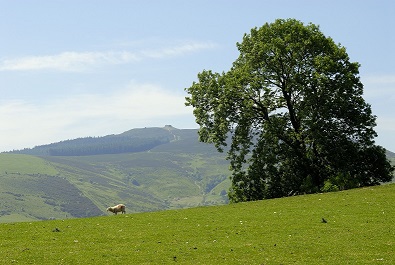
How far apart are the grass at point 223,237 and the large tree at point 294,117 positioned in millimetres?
17644

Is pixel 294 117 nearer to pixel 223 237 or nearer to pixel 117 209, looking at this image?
pixel 117 209

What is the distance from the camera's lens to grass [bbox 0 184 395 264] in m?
24.6

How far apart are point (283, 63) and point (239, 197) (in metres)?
17.4

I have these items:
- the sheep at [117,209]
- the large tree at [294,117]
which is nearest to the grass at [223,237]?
the sheep at [117,209]

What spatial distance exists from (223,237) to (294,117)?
36.5m

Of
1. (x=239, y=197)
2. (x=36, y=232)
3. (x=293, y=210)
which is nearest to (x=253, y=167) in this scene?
(x=239, y=197)

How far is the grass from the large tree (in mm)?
17644

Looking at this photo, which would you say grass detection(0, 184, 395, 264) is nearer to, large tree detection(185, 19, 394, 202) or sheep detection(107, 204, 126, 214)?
sheep detection(107, 204, 126, 214)

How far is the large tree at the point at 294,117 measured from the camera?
5938 cm

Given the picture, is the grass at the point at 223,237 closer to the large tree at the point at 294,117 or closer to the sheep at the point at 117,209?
the sheep at the point at 117,209

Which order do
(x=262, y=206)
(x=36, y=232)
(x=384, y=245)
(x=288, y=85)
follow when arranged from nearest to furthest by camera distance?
1. (x=384, y=245)
2. (x=36, y=232)
3. (x=262, y=206)
4. (x=288, y=85)

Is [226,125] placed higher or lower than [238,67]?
lower

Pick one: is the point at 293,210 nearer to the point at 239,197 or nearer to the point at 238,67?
the point at 239,197

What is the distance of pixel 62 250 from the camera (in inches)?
1065
